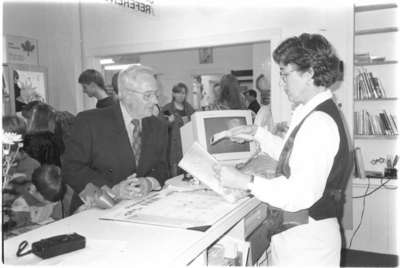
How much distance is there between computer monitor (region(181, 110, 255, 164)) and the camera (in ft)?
7.24

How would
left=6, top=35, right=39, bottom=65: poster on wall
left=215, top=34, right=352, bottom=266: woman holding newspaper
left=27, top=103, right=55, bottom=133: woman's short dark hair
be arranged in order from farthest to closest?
left=6, top=35, right=39, bottom=65: poster on wall < left=27, top=103, right=55, bottom=133: woman's short dark hair < left=215, top=34, right=352, bottom=266: woman holding newspaper

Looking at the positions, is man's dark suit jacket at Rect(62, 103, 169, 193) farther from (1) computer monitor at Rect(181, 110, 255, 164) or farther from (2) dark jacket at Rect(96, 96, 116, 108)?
(2) dark jacket at Rect(96, 96, 116, 108)

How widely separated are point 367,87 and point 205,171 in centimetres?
277

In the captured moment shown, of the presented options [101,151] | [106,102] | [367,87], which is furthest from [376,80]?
[101,151]

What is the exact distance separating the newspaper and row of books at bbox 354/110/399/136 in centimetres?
257

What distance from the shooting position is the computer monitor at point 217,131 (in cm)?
221

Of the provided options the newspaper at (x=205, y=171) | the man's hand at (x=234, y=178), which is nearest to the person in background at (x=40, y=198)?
the newspaper at (x=205, y=171)

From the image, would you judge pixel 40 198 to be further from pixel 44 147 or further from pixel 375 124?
pixel 375 124

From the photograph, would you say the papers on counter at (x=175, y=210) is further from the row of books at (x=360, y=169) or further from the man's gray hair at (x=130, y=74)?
the row of books at (x=360, y=169)

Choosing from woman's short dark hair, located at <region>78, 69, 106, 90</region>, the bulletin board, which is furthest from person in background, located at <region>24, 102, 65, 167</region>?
the bulletin board

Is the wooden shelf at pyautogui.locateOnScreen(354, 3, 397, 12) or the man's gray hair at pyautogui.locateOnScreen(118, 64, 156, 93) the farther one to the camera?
the wooden shelf at pyautogui.locateOnScreen(354, 3, 397, 12)

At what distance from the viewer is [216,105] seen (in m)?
3.04

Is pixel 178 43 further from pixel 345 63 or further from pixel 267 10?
pixel 345 63

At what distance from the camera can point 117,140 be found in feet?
6.29
